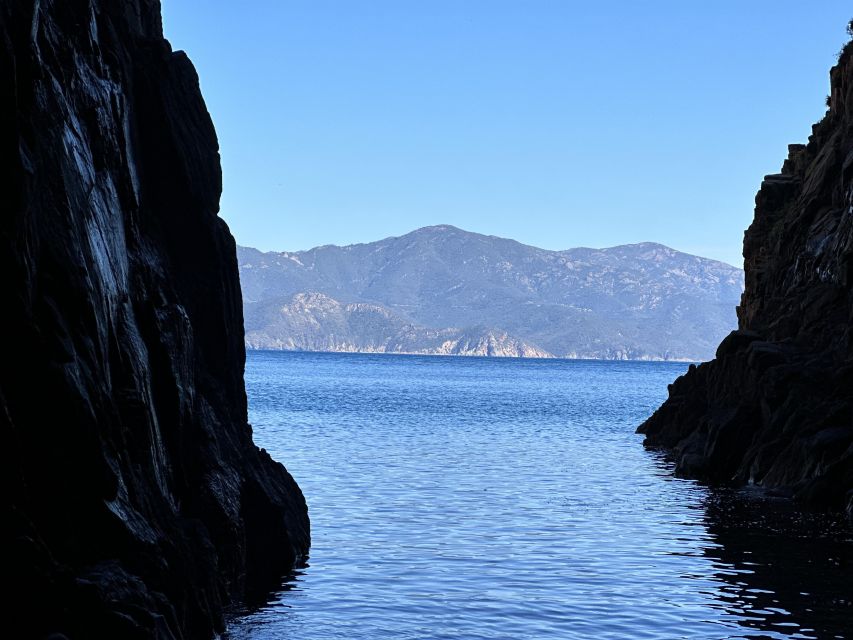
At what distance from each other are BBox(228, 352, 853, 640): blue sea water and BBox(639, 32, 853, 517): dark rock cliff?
267 cm

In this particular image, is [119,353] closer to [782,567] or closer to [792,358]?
[782,567]

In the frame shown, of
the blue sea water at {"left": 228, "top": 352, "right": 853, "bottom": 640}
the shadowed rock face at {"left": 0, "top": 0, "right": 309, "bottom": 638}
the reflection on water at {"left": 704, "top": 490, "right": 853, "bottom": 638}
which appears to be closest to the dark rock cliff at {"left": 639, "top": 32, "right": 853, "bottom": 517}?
the reflection on water at {"left": 704, "top": 490, "right": 853, "bottom": 638}

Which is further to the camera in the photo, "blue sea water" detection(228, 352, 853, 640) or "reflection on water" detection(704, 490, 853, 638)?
"reflection on water" detection(704, 490, 853, 638)

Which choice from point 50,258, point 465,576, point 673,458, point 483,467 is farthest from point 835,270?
point 50,258

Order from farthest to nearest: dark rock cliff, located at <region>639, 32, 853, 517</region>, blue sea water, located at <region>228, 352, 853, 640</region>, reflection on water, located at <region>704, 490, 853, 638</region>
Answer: dark rock cliff, located at <region>639, 32, 853, 517</region>, reflection on water, located at <region>704, 490, 853, 638</region>, blue sea water, located at <region>228, 352, 853, 640</region>

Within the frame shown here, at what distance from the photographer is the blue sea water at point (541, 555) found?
92.4 feet

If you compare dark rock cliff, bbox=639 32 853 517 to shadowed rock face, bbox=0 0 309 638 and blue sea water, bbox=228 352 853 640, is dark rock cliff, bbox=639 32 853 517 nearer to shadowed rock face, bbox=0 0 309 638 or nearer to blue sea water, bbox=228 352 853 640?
blue sea water, bbox=228 352 853 640

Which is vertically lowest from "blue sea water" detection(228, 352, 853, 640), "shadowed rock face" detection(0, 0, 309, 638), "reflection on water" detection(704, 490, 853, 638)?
"blue sea water" detection(228, 352, 853, 640)

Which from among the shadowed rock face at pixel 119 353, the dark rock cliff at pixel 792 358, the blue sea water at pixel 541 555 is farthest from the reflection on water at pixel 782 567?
the shadowed rock face at pixel 119 353

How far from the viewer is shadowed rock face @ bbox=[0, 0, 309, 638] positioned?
57.3 ft

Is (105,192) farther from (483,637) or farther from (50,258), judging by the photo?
(483,637)

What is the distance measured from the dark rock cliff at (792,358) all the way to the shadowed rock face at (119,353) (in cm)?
2434

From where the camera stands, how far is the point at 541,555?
37312 mm

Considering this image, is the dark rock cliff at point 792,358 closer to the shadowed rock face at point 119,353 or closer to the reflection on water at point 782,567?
the reflection on water at point 782,567
